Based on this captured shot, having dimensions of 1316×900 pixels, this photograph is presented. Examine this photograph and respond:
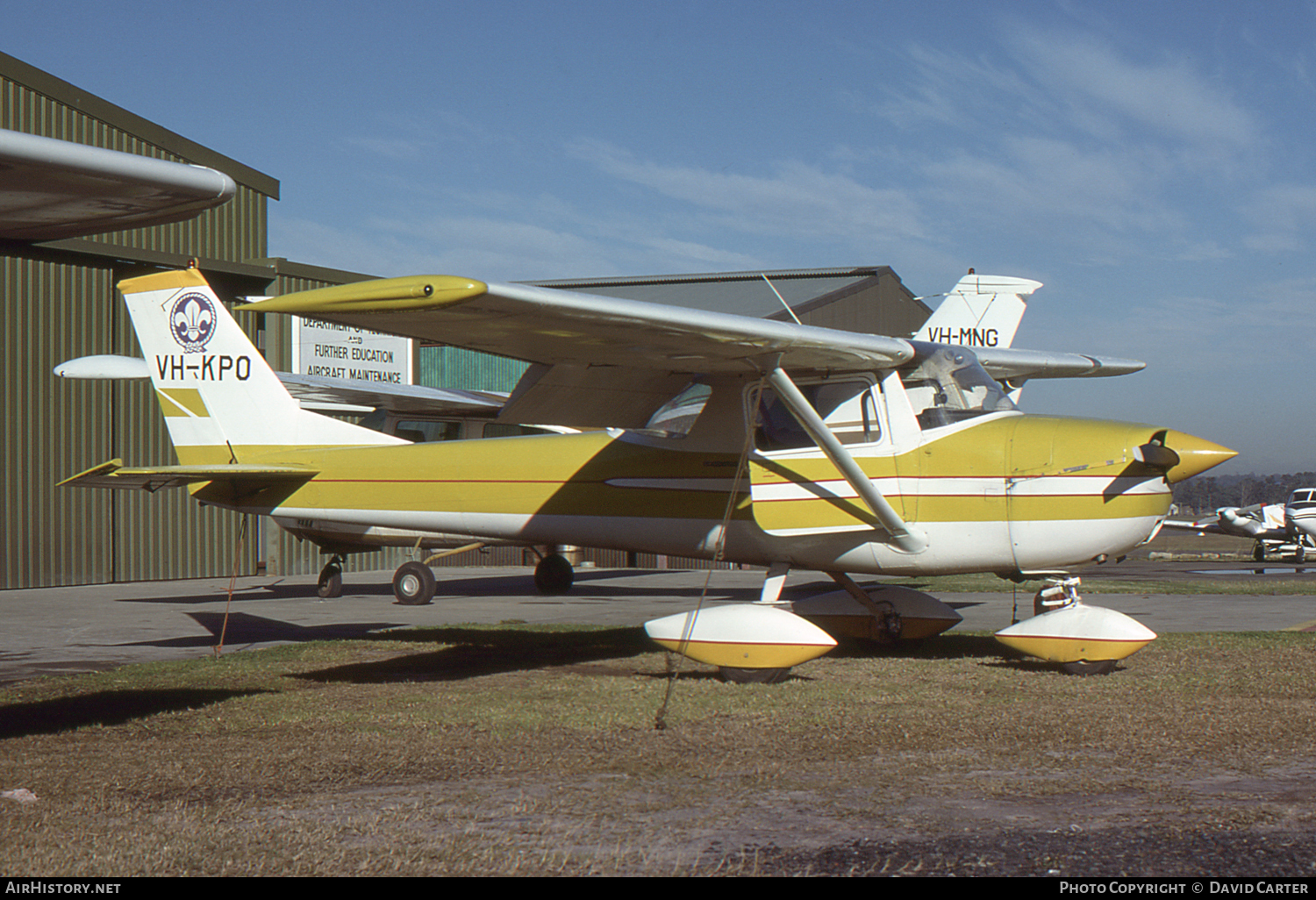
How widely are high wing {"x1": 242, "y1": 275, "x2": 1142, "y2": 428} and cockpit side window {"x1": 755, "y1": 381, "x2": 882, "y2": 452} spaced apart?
16 centimetres

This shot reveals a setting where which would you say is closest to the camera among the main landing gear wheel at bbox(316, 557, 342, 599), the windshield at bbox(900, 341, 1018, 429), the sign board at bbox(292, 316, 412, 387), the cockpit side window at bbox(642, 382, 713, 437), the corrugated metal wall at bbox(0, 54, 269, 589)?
the windshield at bbox(900, 341, 1018, 429)

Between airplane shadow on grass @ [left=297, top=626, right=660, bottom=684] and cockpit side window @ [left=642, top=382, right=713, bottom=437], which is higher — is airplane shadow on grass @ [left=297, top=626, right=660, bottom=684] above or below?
below

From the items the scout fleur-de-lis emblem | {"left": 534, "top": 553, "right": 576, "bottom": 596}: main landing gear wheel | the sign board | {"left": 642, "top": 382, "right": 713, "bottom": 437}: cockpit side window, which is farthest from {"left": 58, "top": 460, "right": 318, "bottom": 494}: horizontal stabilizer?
the sign board

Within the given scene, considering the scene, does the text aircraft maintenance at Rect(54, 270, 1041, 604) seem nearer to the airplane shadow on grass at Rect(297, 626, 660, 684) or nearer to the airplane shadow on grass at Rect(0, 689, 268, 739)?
the airplane shadow on grass at Rect(297, 626, 660, 684)

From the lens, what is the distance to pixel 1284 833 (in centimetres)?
370

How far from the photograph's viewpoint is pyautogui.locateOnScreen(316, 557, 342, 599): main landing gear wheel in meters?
15.6

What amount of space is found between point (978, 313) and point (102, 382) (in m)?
15.4

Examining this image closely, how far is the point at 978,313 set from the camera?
19453 millimetres

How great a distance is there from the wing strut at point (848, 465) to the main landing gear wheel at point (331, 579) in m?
9.83

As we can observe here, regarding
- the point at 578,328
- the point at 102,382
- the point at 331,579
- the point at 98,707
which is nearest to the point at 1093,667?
the point at 578,328

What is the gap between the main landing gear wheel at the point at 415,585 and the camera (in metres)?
14.4

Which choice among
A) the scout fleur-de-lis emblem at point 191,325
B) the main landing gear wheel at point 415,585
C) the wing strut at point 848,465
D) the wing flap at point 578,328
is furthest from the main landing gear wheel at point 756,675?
the main landing gear wheel at point 415,585

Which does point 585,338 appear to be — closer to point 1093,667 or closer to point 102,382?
point 1093,667

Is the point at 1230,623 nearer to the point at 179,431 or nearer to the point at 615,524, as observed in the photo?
the point at 615,524
